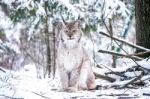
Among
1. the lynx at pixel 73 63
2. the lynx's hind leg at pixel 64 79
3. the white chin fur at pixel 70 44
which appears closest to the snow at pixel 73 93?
the lynx's hind leg at pixel 64 79

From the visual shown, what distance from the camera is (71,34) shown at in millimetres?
6137

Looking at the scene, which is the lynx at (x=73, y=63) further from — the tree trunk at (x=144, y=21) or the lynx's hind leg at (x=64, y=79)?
the tree trunk at (x=144, y=21)

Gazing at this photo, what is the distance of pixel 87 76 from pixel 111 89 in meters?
0.70

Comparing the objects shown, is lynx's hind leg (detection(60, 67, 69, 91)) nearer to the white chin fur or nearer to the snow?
the snow

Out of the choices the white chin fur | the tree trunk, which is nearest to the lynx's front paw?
the white chin fur

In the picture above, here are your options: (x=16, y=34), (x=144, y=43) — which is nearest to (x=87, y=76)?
(x=144, y=43)

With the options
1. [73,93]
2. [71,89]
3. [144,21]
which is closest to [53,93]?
[73,93]

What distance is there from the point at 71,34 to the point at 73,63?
0.48 m

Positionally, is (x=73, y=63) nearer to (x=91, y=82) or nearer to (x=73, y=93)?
(x=91, y=82)

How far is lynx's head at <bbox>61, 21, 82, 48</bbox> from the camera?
6113mm

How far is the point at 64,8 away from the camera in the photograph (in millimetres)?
9125

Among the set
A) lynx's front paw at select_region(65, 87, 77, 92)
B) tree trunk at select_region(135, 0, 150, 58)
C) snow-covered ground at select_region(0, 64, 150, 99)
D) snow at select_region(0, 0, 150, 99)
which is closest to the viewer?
snow-covered ground at select_region(0, 64, 150, 99)

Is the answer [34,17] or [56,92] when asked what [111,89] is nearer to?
[56,92]

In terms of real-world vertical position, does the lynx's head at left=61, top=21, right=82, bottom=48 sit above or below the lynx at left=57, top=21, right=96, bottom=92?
above
